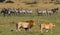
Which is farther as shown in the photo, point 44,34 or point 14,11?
point 14,11

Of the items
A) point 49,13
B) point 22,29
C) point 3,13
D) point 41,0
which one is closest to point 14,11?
point 3,13

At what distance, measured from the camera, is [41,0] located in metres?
75.6

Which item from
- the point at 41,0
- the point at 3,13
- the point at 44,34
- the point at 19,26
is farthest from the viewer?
the point at 41,0

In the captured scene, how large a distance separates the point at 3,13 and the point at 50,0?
34.6 m

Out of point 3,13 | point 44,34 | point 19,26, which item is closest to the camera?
point 44,34

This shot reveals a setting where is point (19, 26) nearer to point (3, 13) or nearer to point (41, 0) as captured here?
point (3, 13)

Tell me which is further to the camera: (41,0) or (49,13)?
(41,0)

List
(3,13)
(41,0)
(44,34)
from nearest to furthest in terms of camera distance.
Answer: (44,34) → (3,13) → (41,0)

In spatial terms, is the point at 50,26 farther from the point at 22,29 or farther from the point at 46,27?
the point at 22,29

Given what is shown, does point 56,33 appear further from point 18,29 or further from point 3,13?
point 3,13

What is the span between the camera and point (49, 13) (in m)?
45.3

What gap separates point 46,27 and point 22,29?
225cm

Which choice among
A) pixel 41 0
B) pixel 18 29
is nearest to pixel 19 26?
pixel 18 29

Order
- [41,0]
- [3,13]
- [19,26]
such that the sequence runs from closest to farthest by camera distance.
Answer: [19,26]
[3,13]
[41,0]
